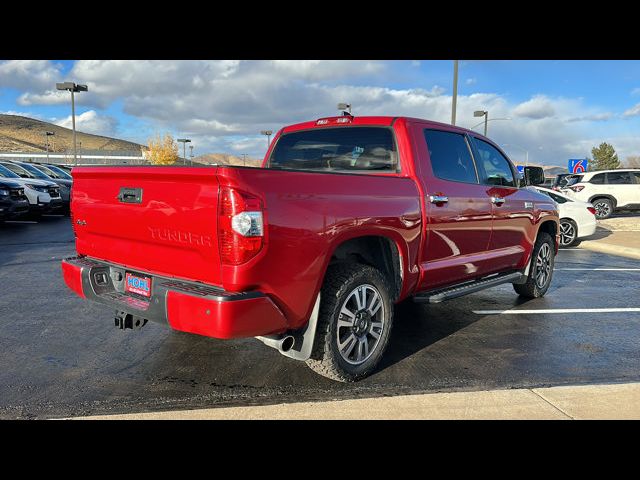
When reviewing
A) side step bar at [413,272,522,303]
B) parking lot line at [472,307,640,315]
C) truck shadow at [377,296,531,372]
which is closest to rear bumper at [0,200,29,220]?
truck shadow at [377,296,531,372]

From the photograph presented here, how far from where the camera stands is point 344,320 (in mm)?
3451

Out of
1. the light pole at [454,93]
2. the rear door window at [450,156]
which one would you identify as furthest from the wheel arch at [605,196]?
the rear door window at [450,156]

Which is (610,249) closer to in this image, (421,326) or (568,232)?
(568,232)

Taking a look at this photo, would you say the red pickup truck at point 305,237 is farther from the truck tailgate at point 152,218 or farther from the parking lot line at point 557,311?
the parking lot line at point 557,311

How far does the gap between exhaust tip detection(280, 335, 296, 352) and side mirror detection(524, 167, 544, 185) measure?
4013 mm

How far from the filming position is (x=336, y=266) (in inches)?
136

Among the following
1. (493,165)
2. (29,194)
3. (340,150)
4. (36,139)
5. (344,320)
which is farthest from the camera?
(36,139)

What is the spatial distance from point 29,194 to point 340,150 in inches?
498

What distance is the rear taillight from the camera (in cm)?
271

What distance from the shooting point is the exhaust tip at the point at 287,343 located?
10.4ft

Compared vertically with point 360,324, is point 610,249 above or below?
below

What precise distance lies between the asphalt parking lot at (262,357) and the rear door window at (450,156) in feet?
5.08

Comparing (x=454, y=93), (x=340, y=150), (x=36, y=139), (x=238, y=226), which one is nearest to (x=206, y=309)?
(x=238, y=226)
